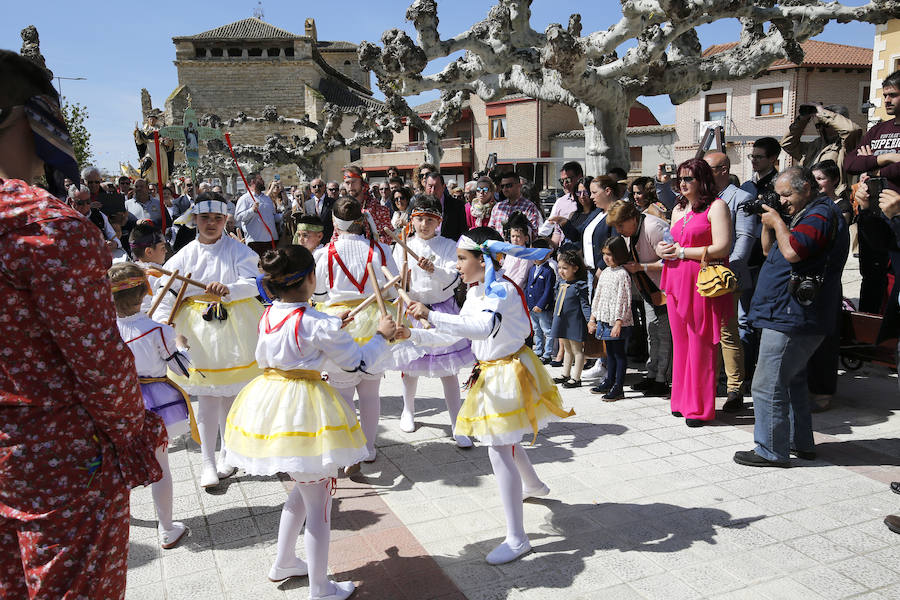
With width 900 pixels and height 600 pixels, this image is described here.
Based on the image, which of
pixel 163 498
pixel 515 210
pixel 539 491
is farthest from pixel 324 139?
pixel 539 491

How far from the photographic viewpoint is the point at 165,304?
15.8 feet

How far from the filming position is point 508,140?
43.9 metres

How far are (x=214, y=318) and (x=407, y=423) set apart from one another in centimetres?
203

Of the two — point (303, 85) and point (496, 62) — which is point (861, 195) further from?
point (303, 85)

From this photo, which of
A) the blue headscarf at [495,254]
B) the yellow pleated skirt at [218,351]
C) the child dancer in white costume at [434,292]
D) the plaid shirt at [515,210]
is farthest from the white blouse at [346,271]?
the plaid shirt at [515,210]

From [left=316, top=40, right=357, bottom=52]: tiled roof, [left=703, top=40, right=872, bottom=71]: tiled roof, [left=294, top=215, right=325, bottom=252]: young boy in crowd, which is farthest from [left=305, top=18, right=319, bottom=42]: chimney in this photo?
[left=294, top=215, right=325, bottom=252]: young boy in crowd

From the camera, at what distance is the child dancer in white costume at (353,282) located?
4.93 meters

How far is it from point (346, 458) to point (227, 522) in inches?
62.0

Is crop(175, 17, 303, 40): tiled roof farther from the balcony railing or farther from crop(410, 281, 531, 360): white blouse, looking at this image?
crop(410, 281, 531, 360): white blouse

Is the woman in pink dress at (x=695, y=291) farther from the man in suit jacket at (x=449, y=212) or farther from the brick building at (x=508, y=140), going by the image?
the brick building at (x=508, y=140)

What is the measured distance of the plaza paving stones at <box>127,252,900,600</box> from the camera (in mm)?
3385

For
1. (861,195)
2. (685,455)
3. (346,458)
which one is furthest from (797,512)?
(861,195)

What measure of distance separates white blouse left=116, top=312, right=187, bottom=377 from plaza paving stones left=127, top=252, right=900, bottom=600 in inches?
44.1

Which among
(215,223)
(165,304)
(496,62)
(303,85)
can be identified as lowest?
(165,304)
